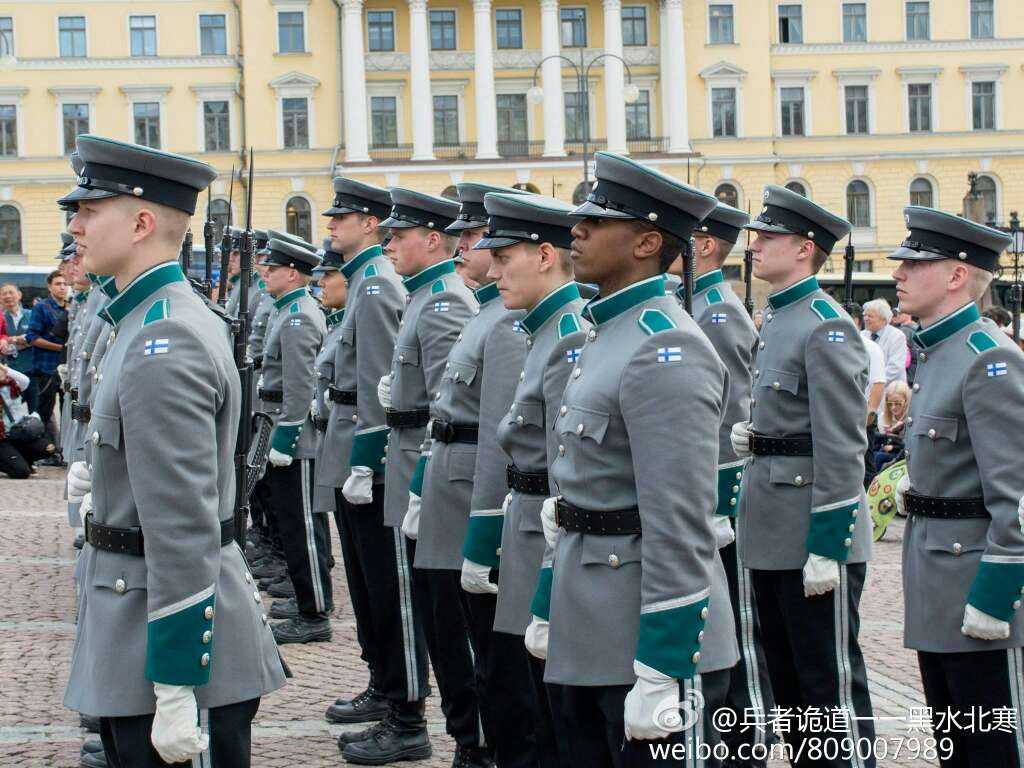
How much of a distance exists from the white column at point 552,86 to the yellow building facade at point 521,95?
0.09 meters

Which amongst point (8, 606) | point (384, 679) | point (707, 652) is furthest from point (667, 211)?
point (8, 606)

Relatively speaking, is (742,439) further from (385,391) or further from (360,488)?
(360,488)

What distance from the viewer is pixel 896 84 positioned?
212 feet

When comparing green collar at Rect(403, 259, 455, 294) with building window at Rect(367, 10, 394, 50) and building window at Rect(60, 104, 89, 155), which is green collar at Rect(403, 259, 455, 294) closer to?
building window at Rect(367, 10, 394, 50)

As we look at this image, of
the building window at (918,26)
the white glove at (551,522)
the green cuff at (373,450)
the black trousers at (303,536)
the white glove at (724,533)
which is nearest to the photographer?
the white glove at (551,522)

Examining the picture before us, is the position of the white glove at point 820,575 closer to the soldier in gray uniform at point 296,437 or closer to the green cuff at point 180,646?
the green cuff at point 180,646

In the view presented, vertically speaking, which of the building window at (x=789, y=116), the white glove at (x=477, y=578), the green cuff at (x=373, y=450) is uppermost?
the building window at (x=789, y=116)

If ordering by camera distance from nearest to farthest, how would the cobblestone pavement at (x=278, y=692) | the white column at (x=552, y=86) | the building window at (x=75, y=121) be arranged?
the cobblestone pavement at (x=278, y=692) → the white column at (x=552, y=86) → the building window at (x=75, y=121)

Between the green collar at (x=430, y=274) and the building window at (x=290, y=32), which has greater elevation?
the building window at (x=290, y=32)

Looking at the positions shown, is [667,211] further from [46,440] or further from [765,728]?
[46,440]

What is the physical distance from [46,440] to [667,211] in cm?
1413

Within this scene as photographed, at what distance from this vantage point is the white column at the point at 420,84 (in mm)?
62031

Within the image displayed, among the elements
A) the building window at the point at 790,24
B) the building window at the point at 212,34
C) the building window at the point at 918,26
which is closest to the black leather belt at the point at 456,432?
the building window at the point at 212,34

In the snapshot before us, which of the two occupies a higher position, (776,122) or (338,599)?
(776,122)
